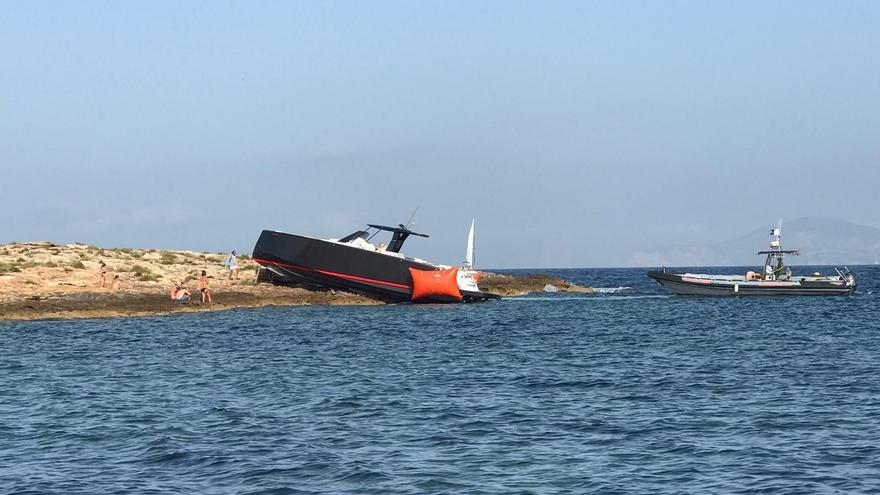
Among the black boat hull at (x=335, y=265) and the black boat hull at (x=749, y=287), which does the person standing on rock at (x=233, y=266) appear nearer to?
the black boat hull at (x=335, y=265)

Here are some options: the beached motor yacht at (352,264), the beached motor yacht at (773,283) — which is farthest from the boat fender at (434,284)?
the beached motor yacht at (773,283)

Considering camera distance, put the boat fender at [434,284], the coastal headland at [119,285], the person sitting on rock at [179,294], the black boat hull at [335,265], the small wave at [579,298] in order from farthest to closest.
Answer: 1. the small wave at [579,298]
2. the boat fender at [434,284]
3. the black boat hull at [335,265]
4. the person sitting on rock at [179,294]
5. the coastal headland at [119,285]

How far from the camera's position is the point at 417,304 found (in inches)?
2368

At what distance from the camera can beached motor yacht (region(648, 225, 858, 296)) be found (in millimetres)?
70375

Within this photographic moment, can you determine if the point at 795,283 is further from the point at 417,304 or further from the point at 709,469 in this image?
the point at 709,469

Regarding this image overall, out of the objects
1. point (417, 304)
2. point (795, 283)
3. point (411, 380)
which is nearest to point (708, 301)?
point (795, 283)

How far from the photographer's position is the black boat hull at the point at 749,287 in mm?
70438

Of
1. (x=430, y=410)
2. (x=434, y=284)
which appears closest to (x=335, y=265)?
(x=434, y=284)

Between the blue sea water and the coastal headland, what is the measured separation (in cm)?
246

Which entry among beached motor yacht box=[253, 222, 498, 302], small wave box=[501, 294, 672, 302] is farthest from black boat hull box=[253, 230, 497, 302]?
small wave box=[501, 294, 672, 302]

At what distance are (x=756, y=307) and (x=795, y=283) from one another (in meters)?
8.36

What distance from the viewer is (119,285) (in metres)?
51.2

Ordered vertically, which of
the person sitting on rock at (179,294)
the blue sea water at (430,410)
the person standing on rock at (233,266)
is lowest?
the blue sea water at (430,410)

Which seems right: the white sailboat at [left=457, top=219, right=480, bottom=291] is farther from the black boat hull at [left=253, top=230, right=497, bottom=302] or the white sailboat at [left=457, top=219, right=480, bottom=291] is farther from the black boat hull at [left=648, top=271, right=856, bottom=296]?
the black boat hull at [left=648, top=271, right=856, bottom=296]
